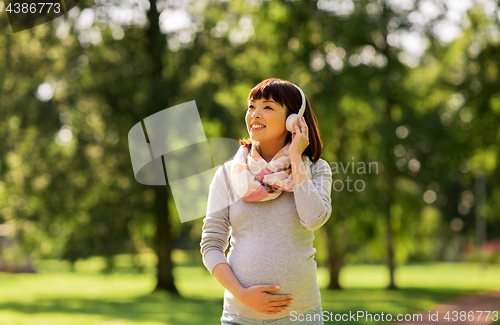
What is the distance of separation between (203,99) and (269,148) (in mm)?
12367

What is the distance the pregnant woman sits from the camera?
6.61 ft

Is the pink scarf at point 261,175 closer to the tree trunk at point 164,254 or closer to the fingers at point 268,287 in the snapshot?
the fingers at point 268,287

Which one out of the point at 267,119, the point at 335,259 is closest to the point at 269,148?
the point at 267,119

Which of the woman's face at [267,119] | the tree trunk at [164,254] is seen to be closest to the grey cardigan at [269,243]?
the woman's face at [267,119]

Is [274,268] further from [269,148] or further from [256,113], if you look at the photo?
[256,113]

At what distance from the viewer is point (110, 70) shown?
15305mm

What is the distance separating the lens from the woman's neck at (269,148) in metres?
2.22

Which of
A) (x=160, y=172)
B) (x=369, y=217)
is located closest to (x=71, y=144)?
(x=160, y=172)

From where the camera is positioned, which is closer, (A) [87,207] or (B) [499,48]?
(B) [499,48]

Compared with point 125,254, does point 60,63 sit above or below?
above

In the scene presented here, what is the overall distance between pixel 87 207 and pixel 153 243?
308cm

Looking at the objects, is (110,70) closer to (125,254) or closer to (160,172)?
(160,172)

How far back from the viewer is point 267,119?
2.13 meters

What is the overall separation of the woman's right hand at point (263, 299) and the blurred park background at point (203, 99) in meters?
12.0
